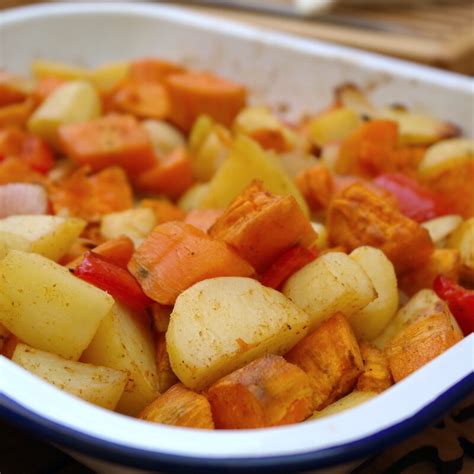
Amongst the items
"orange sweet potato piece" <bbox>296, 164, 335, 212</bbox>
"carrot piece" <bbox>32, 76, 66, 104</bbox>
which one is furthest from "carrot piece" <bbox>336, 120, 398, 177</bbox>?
"carrot piece" <bbox>32, 76, 66, 104</bbox>

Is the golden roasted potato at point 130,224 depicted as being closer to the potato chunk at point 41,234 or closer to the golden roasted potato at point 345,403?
the potato chunk at point 41,234

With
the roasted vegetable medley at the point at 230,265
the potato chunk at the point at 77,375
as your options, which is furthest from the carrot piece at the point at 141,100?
the potato chunk at the point at 77,375

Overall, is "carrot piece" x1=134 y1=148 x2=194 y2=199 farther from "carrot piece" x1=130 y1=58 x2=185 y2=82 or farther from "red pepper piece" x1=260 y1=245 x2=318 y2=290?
"red pepper piece" x1=260 y1=245 x2=318 y2=290

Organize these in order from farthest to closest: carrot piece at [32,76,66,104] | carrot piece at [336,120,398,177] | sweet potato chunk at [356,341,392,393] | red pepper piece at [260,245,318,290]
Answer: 1. carrot piece at [32,76,66,104]
2. carrot piece at [336,120,398,177]
3. red pepper piece at [260,245,318,290]
4. sweet potato chunk at [356,341,392,393]

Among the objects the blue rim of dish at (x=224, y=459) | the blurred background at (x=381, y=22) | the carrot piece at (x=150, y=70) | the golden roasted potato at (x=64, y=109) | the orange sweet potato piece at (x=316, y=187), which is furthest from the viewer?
the blurred background at (x=381, y=22)

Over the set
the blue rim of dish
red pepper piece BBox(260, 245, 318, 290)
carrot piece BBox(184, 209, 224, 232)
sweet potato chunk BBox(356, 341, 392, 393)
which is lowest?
sweet potato chunk BBox(356, 341, 392, 393)

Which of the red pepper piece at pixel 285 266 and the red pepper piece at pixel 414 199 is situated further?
the red pepper piece at pixel 414 199

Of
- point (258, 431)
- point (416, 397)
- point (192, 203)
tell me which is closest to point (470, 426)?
point (416, 397)

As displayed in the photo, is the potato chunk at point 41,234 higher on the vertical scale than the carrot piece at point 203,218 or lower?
higher
